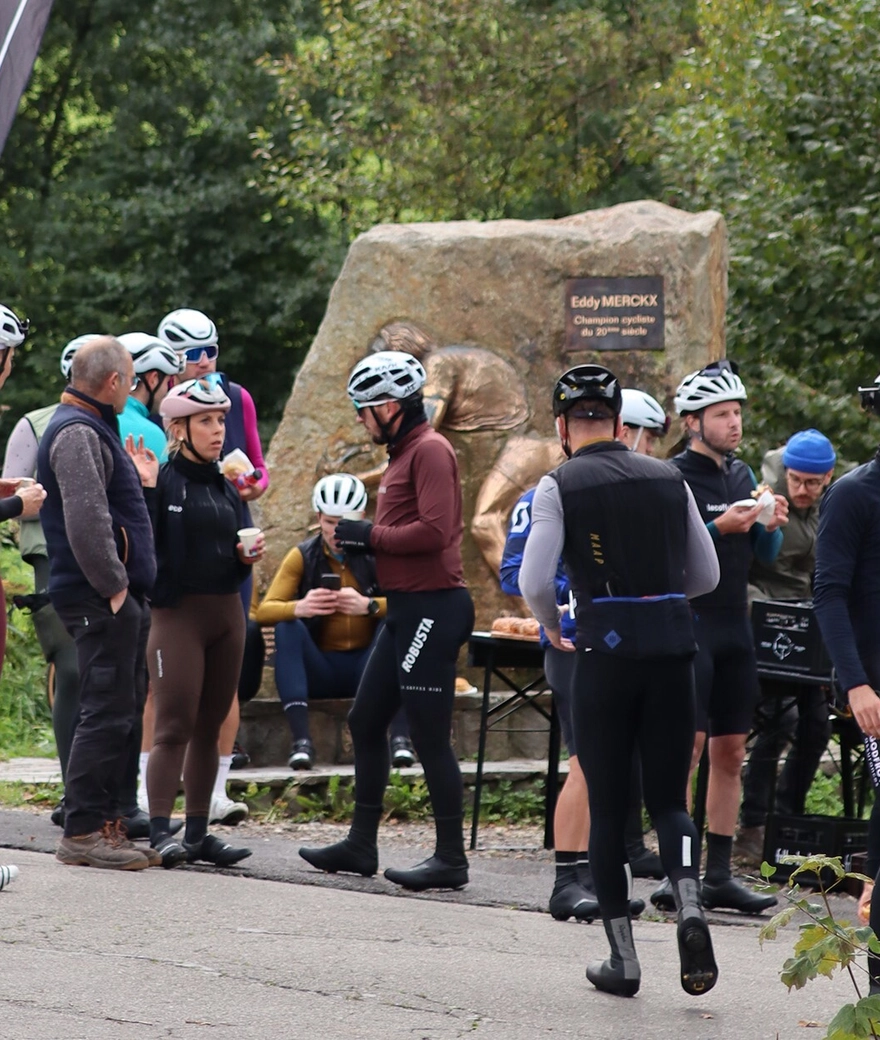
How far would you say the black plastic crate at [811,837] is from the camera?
7688 mm

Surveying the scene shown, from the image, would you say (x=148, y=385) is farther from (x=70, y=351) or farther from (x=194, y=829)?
(x=194, y=829)

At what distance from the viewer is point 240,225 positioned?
78.4 ft

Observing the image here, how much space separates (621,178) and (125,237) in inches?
268

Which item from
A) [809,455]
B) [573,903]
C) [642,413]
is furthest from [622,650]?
[809,455]

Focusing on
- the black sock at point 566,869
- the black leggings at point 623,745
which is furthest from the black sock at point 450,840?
the black leggings at point 623,745

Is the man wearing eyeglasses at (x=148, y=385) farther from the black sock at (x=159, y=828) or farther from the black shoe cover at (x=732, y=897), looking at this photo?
the black shoe cover at (x=732, y=897)

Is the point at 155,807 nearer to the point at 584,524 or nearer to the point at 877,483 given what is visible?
the point at 584,524

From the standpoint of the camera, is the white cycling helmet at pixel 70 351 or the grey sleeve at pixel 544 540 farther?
the white cycling helmet at pixel 70 351

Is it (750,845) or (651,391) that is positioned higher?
(651,391)

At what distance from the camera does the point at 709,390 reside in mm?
7082

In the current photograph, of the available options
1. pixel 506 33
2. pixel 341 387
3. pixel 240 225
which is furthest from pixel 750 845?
pixel 240 225

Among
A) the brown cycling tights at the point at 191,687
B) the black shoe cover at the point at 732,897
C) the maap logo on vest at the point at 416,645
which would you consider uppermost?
the maap logo on vest at the point at 416,645

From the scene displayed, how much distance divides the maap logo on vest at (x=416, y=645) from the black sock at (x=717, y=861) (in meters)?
1.41

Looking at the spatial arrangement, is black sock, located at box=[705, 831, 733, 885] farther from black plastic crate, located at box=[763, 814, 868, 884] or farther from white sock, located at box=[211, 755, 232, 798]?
white sock, located at box=[211, 755, 232, 798]
